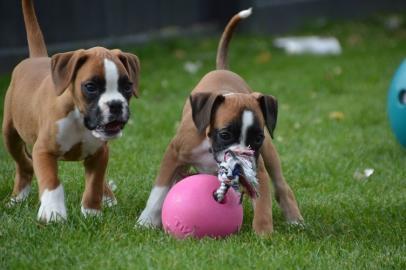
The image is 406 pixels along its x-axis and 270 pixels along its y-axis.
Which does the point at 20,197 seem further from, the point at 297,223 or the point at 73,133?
the point at 297,223

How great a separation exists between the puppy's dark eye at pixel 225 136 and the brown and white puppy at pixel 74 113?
22.7 inches

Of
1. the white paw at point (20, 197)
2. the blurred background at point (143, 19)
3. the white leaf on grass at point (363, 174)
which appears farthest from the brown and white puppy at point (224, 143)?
the blurred background at point (143, 19)

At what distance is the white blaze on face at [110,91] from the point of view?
4859mm

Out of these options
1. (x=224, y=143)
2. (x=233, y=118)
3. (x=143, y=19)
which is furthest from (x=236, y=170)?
(x=143, y=19)

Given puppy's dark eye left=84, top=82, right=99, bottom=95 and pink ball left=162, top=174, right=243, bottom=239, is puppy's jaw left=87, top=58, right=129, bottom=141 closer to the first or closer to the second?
puppy's dark eye left=84, top=82, right=99, bottom=95

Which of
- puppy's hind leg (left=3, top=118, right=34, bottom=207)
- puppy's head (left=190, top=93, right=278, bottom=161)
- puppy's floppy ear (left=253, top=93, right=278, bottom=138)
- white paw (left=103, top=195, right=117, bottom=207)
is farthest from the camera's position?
puppy's hind leg (left=3, top=118, right=34, bottom=207)

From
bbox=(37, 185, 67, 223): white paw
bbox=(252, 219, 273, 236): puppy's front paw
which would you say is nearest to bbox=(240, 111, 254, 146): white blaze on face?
bbox=(252, 219, 273, 236): puppy's front paw

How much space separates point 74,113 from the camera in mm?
5156

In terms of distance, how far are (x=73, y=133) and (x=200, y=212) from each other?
3.15 ft

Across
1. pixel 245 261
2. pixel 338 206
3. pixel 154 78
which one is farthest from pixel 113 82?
pixel 154 78

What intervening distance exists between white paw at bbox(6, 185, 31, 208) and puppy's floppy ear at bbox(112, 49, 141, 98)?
1173mm

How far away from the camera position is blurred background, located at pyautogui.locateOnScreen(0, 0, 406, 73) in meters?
10.6

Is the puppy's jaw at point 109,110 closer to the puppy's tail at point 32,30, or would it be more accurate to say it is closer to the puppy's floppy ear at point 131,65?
the puppy's floppy ear at point 131,65

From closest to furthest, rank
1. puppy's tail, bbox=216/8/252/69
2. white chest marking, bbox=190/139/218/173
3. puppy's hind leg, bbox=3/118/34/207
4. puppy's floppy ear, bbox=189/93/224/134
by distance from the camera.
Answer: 1. puppy's floppy ear, bbox=189/93/224/134
2. white chest marking, bbox=190/139/218/173
3. puppy's hind leg, bbox=3/118/34/207
4. puppy's tail, bbox=216/8/252/69
